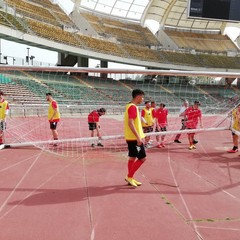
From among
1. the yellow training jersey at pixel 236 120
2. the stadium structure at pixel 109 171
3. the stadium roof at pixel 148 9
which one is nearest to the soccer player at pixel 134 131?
the stadium structure at pixel 109 171

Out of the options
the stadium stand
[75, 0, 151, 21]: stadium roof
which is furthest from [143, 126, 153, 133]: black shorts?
the stadium stand

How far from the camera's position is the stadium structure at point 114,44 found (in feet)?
63.7

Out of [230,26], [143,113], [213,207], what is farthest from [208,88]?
[230,26]

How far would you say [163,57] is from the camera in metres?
45.9

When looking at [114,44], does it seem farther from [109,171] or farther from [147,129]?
[109,171]

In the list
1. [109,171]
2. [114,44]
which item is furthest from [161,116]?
[114,44]

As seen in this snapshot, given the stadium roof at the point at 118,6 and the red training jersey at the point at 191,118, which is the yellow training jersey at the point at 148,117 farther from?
the stadium roof at the point at 118,6

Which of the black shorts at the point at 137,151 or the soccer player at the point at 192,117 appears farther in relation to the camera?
the soccer player at the point at 192,117

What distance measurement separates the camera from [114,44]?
42.3m

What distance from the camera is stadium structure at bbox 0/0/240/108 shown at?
19.4 meters

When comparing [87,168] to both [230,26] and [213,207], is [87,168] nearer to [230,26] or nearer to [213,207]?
[213,207]

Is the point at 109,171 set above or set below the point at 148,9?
below

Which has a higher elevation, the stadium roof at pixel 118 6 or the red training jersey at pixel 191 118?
the stadium roof at pixel 118 6

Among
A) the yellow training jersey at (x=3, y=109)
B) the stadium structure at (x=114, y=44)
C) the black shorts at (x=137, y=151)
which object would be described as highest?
the stadium structure at (x=114, y=44)
